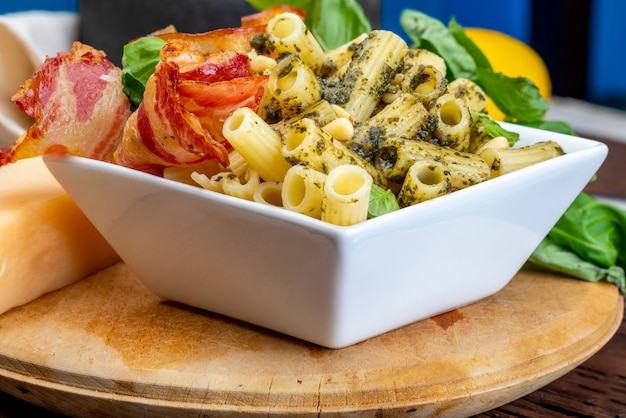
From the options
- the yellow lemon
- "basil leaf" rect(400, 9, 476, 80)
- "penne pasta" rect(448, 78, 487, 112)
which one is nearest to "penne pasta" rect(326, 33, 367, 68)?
"penne pasta" rect(448, 78, 487, 112)

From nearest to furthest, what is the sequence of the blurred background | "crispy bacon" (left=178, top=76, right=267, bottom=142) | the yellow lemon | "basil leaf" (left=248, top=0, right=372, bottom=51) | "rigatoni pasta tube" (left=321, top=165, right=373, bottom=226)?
1. "rigatoni pasta tube" (left=321, top=165, right=373, bottom=226)
2. "crispy bacon" (left=178, top=76, right=267, bottom=142)
3. "basil leaf" (left=248, top=0, right=372, bottom=51)
4. the yellow lemon
5. the blurred background

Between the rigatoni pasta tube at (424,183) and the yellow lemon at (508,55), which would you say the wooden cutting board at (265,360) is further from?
the yellow lemon at (508,55)

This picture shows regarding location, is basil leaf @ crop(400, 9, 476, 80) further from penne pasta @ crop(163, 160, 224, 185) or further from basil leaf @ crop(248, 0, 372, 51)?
penne pasta @ crop(163, 160, 224, 185)

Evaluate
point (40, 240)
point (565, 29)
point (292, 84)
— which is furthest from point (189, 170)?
point (565, 29)

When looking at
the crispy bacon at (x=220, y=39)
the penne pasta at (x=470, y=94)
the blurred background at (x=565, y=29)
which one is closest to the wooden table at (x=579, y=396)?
the penne pasta at (x=470, y=94)

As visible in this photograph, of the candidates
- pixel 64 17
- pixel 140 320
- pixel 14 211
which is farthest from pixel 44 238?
pixel 64 17
